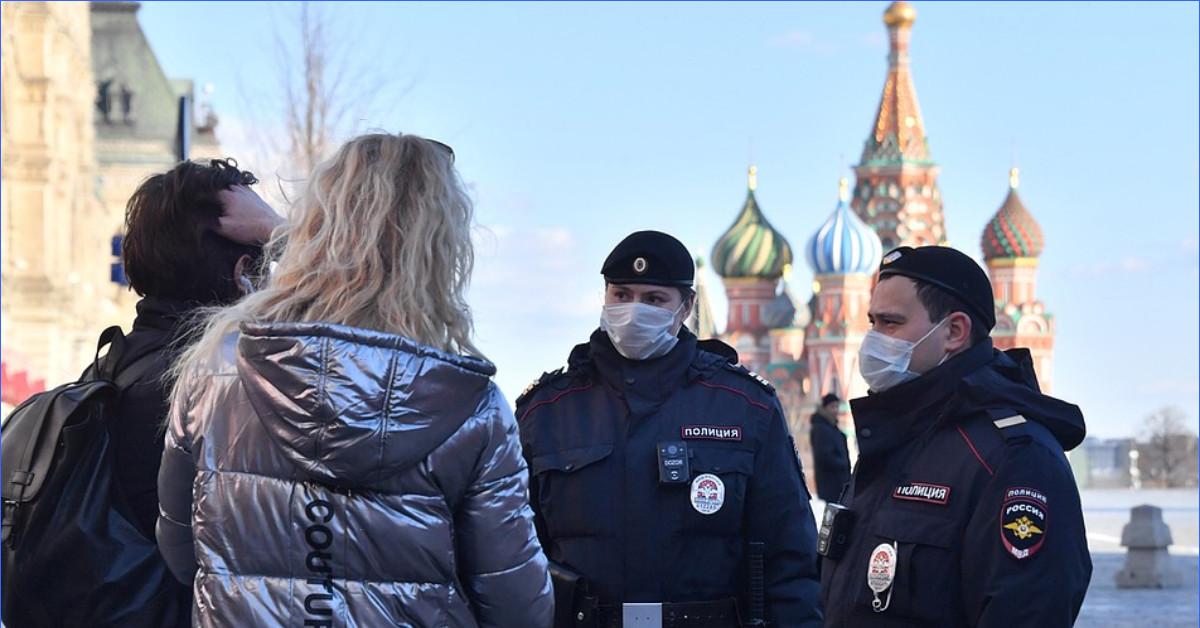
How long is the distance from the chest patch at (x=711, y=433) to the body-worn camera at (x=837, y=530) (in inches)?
35.3

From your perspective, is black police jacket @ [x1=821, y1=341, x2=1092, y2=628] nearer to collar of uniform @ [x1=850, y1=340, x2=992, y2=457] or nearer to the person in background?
collar of uniform @ [x1=850, y1=340, x2=992, y2=457]

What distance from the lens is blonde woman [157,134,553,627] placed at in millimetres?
3297

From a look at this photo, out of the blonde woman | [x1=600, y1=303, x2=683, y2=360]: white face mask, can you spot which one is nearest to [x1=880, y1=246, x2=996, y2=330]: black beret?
[x1=600, y1=303, x2=683, y2=360]: white face mask

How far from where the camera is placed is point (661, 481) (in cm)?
523

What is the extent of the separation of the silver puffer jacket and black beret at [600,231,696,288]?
214 cm

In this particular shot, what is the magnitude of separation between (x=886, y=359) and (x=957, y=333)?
18 cm

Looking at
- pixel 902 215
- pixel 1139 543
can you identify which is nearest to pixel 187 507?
pixel 1139 543

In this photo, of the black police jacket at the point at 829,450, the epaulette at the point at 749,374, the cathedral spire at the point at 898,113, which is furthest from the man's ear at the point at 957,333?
Answer: the cathedral spire at the point at 898,113

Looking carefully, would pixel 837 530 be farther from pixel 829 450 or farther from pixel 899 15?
pixel 899 15

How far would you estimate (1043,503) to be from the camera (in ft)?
13.1

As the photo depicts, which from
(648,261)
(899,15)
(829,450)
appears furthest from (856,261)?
(648,261)

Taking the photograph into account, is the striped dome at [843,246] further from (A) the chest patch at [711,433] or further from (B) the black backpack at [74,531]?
(B) the black backpack at [74,531]

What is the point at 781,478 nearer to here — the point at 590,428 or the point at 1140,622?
the point at 590,428

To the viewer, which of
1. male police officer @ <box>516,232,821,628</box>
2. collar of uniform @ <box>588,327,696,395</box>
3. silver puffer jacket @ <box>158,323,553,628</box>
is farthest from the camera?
collar of uniform @ <box>588,327,696,395</box>
